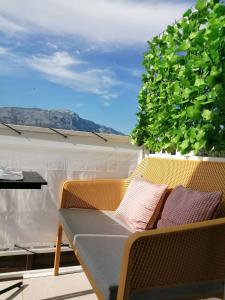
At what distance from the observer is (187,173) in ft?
6.91

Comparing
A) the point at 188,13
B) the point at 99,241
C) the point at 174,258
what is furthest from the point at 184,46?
the point at 174,258

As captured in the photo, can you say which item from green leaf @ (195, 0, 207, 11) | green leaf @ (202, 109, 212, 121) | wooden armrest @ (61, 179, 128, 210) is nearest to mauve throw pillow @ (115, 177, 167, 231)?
wooden armrest @ (61, 179, 128, 210)

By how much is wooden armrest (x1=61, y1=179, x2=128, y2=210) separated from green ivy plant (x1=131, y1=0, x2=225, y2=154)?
0.54 m

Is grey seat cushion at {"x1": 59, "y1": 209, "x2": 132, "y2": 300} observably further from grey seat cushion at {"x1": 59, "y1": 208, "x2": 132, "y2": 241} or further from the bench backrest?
the bench backrest

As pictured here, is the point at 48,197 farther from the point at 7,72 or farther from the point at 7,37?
the point at 7,37

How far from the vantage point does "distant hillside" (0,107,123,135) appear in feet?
8.90

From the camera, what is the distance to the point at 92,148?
293 centimetres

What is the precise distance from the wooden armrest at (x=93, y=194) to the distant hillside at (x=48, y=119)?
24.8 inches

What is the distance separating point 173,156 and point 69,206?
0.92m

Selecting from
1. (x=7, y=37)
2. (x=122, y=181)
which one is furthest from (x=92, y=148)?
(x=7, y=37)

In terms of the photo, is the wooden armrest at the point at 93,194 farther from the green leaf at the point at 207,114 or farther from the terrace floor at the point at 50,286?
the green leaf at the point at 207,114

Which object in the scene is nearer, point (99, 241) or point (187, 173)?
point (99, 241)

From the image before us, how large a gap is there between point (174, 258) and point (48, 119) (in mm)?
1939

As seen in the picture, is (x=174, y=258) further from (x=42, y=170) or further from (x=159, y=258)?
(x=42, y=170)
